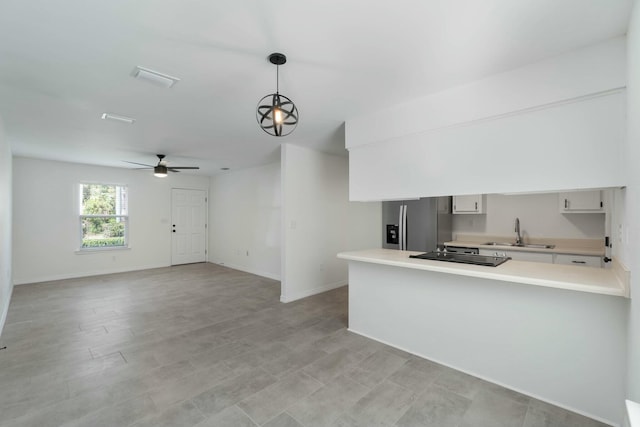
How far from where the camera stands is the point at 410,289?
296 centimetres

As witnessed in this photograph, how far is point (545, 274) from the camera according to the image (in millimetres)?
2150

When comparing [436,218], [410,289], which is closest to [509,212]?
[436,218]

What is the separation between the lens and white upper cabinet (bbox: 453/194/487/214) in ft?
15.3

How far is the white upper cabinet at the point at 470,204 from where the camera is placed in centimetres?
467

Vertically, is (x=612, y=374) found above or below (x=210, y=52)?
below

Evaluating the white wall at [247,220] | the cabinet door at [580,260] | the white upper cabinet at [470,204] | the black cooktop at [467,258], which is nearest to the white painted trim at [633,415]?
the black cooktop at [467,258]

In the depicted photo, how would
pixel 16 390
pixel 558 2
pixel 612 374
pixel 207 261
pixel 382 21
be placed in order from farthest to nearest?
pixel 207 261
pixel 16 390
pixel 612 374
pixel 382 21
pixel 558 2

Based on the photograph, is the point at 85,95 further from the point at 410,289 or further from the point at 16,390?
the point at 410,289

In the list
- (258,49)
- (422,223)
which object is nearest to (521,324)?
(422,223)

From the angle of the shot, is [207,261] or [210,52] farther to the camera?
[207,261]

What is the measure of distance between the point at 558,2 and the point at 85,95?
12.8ft

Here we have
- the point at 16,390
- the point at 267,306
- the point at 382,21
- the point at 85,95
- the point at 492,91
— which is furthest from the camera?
the point at 267,306

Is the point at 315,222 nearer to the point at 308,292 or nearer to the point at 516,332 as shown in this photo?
the point at 308,292

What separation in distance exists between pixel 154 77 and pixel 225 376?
2.67m
